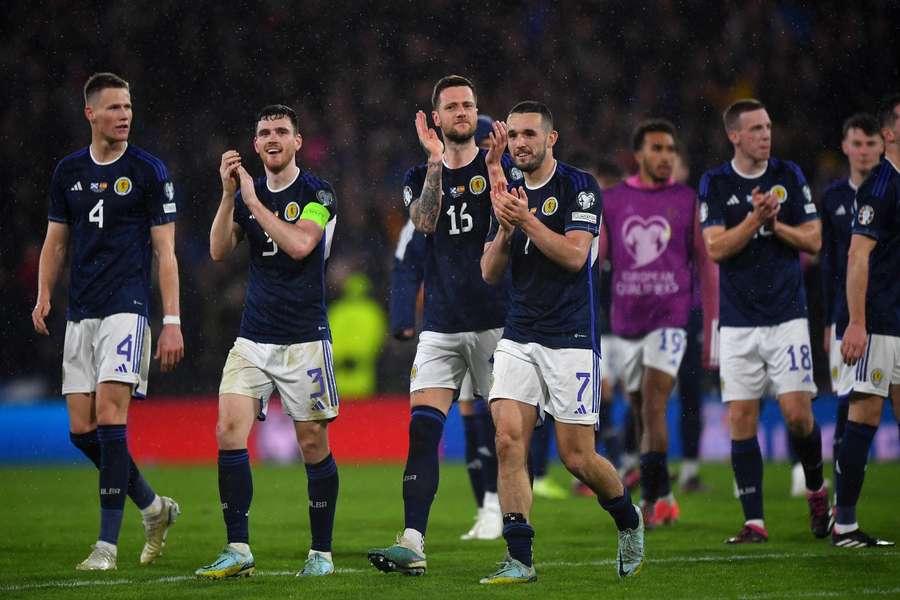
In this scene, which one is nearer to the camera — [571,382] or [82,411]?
[571,382]

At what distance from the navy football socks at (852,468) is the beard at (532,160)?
249 cm

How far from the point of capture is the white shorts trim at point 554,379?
618 centimetres

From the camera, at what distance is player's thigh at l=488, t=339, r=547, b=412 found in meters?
6.21

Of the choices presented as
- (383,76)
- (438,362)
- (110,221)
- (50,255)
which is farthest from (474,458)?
(383,76)

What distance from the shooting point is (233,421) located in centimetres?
647

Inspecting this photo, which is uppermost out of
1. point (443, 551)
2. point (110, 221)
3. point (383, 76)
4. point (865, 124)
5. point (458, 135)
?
point (383, 76)

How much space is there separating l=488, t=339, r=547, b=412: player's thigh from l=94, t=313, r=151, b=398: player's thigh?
2042 millimetres

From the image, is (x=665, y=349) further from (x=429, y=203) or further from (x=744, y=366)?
(x=429, y=203)

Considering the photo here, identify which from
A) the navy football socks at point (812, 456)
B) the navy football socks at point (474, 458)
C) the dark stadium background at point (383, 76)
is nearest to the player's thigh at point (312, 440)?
the navy football socks at point (474, 458)

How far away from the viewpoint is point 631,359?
361 inches

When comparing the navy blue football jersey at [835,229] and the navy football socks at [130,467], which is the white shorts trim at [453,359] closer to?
the navy football socks at [130,467]

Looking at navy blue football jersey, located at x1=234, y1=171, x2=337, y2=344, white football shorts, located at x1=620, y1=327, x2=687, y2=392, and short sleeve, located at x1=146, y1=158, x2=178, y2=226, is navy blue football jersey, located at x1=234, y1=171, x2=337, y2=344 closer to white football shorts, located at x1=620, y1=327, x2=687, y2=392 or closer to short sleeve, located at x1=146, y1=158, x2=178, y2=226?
short sleeve, located at x1=146, y1=158, x2=178, y2=226

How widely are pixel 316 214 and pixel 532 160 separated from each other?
3.75ft

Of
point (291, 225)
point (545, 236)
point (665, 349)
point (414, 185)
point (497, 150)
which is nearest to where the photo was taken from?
point (545, 236)
